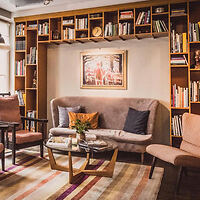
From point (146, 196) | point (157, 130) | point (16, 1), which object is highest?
point (16, 1)

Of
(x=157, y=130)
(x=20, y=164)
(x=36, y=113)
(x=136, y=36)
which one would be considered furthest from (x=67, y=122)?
(x=136, y=36)

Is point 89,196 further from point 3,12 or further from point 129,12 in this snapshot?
point 3,12

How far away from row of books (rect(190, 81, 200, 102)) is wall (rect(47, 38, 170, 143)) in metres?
0.59

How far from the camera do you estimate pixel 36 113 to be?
17.2ft

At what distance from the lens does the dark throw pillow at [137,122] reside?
420 cm

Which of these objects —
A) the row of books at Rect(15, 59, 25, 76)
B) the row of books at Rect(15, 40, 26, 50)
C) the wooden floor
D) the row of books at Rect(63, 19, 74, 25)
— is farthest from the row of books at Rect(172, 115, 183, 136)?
the row of books at Rect(15, 40, 26, 50)

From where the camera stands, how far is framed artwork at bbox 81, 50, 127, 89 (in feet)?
15.9

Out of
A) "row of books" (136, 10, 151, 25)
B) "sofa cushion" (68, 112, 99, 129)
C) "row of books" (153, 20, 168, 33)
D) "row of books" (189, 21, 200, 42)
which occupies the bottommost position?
"sofa cushion" (68, 112, 99, 129)

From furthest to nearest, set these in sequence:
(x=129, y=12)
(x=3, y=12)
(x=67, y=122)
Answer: (x=3, y=12) → (x=67, y=122) → (x=129, y=12)

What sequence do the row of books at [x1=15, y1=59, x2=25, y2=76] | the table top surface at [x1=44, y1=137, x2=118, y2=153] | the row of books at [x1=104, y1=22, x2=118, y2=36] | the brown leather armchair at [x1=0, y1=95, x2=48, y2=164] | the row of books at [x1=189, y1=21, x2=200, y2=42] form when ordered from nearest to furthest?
the table top surface at [x1=44, y1=137, x2=118, y2=153] → the brown leather armchair at [x1=0, y1=95, x2=48, y2=164] → the row of books at [x1=189, y1=21, x2=200, y2=42] → the row of books at [x1=104, y1=22, x2=118, y2=36] → the row of books at [x1=15, y1=59, x2=25, y2=76]

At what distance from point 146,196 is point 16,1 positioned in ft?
11.2

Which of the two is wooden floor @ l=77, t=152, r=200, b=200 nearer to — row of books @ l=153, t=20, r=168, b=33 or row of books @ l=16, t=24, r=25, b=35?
row of books @ l=153, t=20, r=168, b=33

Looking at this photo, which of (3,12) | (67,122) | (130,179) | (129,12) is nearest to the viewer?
(130,179)

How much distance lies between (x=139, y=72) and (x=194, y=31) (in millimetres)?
1236
